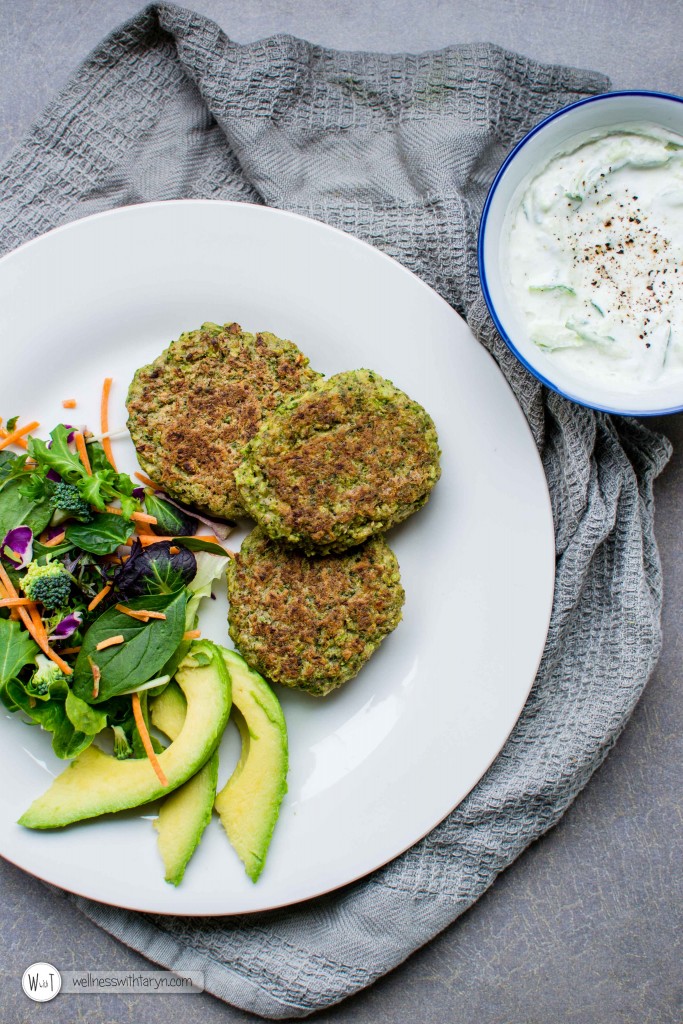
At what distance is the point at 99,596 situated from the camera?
2.68 m

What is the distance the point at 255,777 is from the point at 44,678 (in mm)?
795

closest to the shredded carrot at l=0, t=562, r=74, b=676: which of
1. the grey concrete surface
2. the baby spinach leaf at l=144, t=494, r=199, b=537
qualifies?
the baby spinach leaf at l=144, t=494, r=199, b=537

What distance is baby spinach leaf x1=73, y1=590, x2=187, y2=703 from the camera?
257cm

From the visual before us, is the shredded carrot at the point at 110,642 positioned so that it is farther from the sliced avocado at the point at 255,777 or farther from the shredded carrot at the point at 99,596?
the sliced avocado at the point at 255,777

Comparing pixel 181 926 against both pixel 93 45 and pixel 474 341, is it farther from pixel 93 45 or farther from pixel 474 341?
pixel 93 45

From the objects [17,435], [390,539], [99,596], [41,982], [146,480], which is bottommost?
[41,982]

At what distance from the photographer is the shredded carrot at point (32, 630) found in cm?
259

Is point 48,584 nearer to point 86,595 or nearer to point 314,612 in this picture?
point 86,595

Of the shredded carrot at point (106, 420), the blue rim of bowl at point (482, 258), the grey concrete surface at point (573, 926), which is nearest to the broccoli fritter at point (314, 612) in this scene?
→ the shredded carrot at point (106, 420)

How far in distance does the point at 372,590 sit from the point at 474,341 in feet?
3.12

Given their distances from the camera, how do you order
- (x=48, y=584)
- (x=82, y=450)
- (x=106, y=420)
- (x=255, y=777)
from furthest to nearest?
(x=106, y=420) → (x=82, y=450) → (x=255, y=777) → (x=48, y=584)

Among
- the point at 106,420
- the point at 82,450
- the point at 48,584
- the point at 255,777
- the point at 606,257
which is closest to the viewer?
the point at 606,257

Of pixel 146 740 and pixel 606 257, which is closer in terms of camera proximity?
pixel 606 257

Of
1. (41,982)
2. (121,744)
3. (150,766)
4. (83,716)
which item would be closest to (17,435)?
(83,716)
